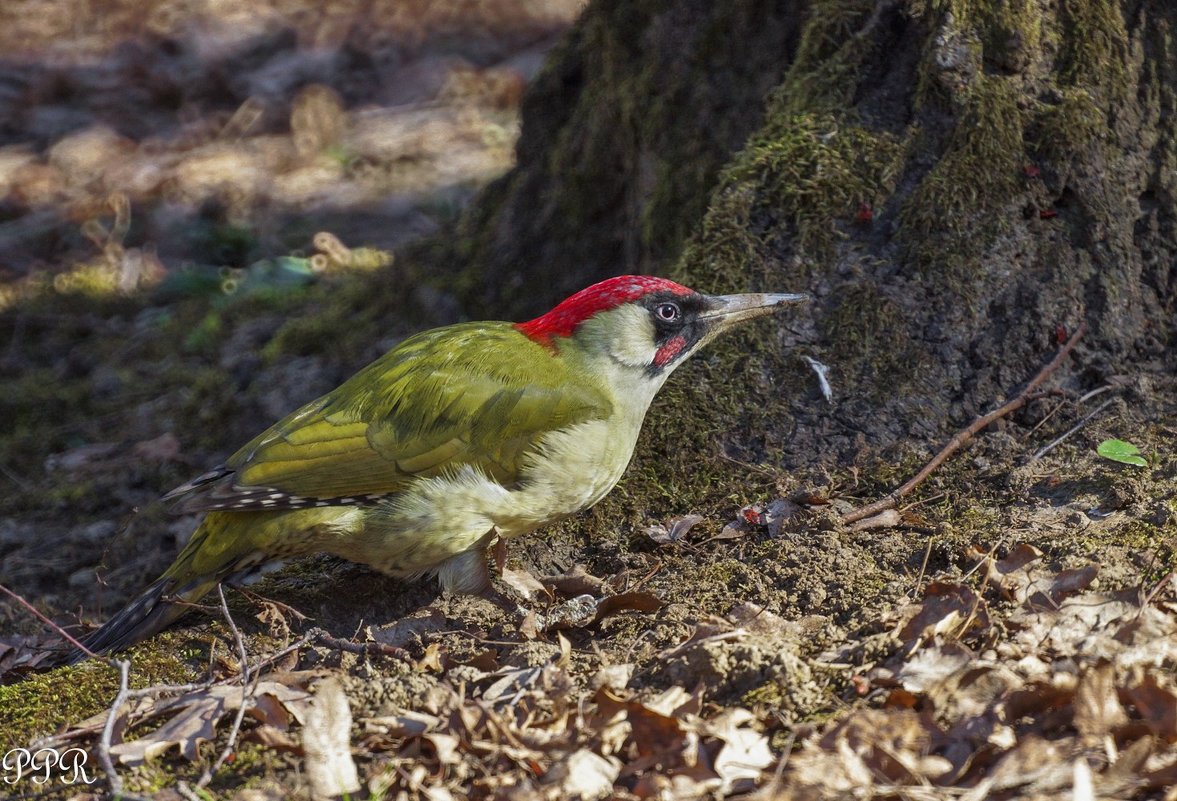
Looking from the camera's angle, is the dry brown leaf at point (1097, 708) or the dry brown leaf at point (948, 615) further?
the dry brown leaf at point (948, 615)

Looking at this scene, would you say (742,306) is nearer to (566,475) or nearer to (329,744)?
(566,475)

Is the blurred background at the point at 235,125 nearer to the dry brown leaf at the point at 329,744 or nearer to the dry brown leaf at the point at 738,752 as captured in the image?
the dry brown leaf at the point at 329,744

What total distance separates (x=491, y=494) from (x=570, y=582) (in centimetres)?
39

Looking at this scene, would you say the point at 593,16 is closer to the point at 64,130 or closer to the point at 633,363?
the point at 633,363

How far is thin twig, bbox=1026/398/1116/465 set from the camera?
3.84 metres

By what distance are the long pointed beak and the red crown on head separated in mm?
114

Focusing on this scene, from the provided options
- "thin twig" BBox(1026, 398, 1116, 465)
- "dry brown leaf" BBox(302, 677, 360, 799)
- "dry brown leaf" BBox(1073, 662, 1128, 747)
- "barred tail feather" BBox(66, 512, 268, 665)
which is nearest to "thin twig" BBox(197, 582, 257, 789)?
"dry brown leaf" BBox(302, 677, 360, 799)

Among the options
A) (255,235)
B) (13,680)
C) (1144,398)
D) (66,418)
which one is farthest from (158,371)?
(1144,398)

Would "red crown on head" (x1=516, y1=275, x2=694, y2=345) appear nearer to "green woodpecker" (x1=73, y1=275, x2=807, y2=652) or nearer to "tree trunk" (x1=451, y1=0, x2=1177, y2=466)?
"green woodpecker" (x1=73, y1=275, x2=807, y2=652)

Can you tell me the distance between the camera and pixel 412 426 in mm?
3891

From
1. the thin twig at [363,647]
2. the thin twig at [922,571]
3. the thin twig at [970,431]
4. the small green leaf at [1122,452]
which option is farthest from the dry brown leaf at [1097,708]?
the thin twig at [363,647]

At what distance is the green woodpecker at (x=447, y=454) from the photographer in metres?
3.77

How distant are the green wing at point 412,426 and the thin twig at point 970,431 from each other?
0.94 m

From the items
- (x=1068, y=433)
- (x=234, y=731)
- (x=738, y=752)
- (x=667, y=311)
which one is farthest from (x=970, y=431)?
(x=234, y=731)
